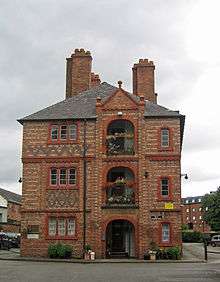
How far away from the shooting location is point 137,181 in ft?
126

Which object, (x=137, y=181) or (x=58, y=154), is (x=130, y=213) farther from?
(x=58, y=154)

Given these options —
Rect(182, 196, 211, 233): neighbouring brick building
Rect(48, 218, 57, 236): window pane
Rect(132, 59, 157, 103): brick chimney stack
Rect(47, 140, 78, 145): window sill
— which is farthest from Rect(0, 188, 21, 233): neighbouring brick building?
Rect(182, 196, 211, 233): neighbouring brick building

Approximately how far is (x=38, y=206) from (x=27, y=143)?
5.11m

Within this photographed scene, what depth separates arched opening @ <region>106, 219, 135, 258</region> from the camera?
3850 centimetres

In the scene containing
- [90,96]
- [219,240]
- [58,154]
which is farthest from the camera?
[219,240]

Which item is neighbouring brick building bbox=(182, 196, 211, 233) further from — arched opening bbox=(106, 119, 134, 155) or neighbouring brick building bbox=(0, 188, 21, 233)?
arched opening bbox=(106, 119, 134, 155)

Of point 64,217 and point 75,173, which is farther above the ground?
point 75,173

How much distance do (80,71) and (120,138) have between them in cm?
874

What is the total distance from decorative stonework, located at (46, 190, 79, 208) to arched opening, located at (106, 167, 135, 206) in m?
2.54

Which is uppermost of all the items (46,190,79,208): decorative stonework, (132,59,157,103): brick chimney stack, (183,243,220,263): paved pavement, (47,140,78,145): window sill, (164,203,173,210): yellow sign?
(132,59,157,103): brick chimney stack

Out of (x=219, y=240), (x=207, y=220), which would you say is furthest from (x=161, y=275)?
(x=207, y=220)

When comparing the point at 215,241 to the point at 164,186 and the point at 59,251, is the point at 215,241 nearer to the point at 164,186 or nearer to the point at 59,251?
the point at 164,186

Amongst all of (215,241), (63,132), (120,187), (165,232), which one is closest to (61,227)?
(120,187)

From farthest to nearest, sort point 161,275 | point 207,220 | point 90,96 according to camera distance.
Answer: point 207,220 < point 90,96 < point 161,275
